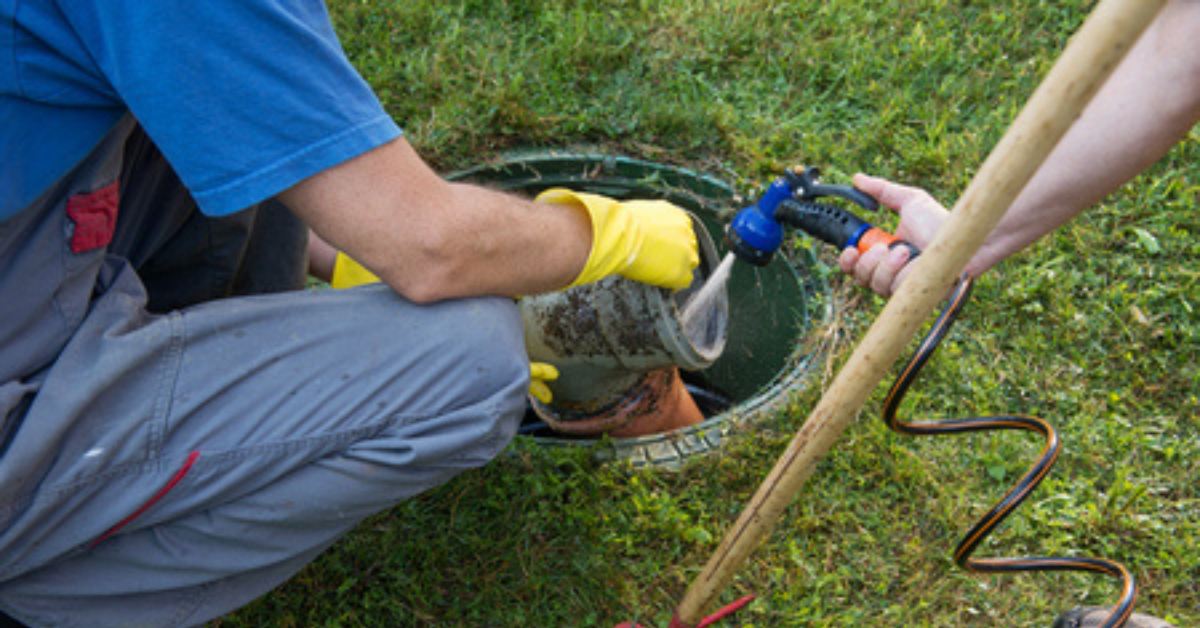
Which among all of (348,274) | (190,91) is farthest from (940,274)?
(348,274)

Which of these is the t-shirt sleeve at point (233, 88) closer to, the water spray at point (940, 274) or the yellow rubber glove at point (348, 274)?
the water spray at point (940, 274)

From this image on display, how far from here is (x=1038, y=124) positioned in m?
0.95

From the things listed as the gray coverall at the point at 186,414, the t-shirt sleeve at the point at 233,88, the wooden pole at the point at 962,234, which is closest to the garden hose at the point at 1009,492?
the wooden pole at the point at 962,234

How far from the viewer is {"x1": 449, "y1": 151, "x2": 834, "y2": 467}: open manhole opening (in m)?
2.36

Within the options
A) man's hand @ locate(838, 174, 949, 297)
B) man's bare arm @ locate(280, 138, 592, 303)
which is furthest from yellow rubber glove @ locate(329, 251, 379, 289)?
man's hand @ locate(838, 174, 949, 297)

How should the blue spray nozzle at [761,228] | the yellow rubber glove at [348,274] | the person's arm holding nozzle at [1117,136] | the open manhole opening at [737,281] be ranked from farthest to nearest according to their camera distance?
the open manhole opening at [737,281]
the yellow rubber glove at [348,274]
the blue spray nozzle at [761,228]
the person's arm holding nozzle at [1117,136]

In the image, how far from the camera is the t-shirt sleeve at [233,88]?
1.18 meters

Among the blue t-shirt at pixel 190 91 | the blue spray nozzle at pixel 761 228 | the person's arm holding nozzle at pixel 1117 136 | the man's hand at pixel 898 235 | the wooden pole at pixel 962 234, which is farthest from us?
the blue spray nozzle at pixel 761 228

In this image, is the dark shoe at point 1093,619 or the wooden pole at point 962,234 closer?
the wooden pole at point 962,234

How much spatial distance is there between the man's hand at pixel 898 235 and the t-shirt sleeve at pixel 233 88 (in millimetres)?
848

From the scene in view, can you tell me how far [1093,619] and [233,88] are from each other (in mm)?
1567

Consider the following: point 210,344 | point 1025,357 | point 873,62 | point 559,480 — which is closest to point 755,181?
point 873,62

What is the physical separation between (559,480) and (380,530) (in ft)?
1.23

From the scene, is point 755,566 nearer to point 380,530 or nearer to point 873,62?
point 380,530
